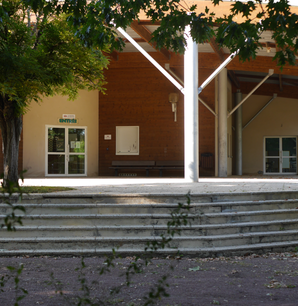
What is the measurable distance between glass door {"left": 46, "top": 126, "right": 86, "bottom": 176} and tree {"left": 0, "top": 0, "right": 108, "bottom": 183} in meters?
8.76

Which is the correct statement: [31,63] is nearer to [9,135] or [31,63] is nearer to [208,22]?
[9,135]

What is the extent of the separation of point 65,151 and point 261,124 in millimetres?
11273

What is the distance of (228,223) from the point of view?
5.32m

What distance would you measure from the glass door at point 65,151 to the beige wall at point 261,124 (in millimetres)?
9803

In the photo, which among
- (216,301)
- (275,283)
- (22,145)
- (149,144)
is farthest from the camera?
(149,144)

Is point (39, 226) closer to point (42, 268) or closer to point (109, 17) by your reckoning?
point (42, 268)

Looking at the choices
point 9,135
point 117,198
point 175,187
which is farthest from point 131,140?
point 117,198

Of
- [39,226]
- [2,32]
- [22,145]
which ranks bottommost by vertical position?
[39,226]

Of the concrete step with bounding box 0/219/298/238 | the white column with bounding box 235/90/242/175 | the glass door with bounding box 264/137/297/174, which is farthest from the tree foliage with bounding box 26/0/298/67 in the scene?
the glass door with bounding box 264/137/297/174

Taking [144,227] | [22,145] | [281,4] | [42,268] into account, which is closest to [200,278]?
[144,227]

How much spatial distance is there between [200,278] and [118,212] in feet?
5.76

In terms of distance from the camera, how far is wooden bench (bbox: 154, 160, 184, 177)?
16219mm

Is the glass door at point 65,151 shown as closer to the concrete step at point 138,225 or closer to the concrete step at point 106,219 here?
the concrete step at point 138,225

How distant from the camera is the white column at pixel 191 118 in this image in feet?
34.0
